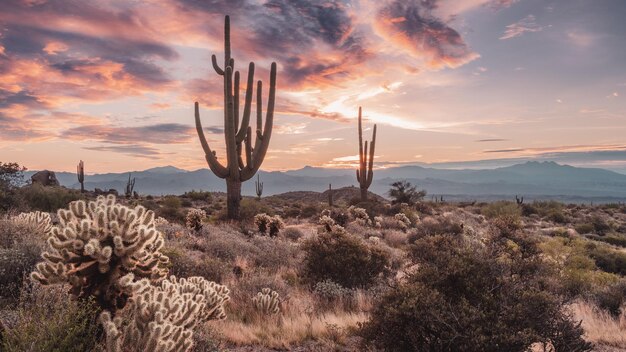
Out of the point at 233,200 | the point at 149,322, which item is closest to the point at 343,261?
the point at 149,322

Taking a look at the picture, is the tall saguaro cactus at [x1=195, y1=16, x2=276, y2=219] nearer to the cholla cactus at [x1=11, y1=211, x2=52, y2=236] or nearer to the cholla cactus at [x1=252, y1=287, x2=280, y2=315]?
the cholla cactus at [x1=11, y1=211, x2=52, y2=236]

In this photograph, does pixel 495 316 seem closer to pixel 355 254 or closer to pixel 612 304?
pixel 355 254

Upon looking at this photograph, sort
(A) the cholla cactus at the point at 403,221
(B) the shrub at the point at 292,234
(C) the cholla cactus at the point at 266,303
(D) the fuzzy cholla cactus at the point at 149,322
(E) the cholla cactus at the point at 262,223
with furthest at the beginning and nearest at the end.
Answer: (A) the cholla cactus at the point at 403,221 → (B) the shrub at the point at 292,234 → (E) the cholla cactus at the point at 262,223 → (C) the cholla cactus at the point at 266,303 → (D) the fuzzy cholla cactus at the point at 149,322

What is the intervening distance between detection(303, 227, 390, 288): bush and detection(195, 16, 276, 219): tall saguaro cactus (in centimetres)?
956

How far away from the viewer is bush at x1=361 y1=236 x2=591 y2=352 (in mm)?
4906

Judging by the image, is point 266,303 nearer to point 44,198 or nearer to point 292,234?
point 292,234

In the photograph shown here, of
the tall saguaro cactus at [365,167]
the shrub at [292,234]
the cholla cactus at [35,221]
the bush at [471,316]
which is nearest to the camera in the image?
the bush at [471,316]

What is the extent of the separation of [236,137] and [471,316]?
16579mm

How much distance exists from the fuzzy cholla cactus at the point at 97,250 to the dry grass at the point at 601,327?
21.8ft

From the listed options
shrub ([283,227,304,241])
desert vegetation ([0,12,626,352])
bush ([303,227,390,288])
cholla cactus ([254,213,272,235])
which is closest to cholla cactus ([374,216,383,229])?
shrub ([283,227,304,241])

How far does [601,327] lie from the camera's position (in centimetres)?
774

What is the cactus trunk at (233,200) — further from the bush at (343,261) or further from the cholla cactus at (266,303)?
the cholla cactus at (266,303)

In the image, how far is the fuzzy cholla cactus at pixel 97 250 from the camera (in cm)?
408

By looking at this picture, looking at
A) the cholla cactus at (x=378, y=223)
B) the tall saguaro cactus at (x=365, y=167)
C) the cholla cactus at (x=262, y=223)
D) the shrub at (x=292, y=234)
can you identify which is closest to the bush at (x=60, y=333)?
the cholla cactus at (x=262, y=223)
